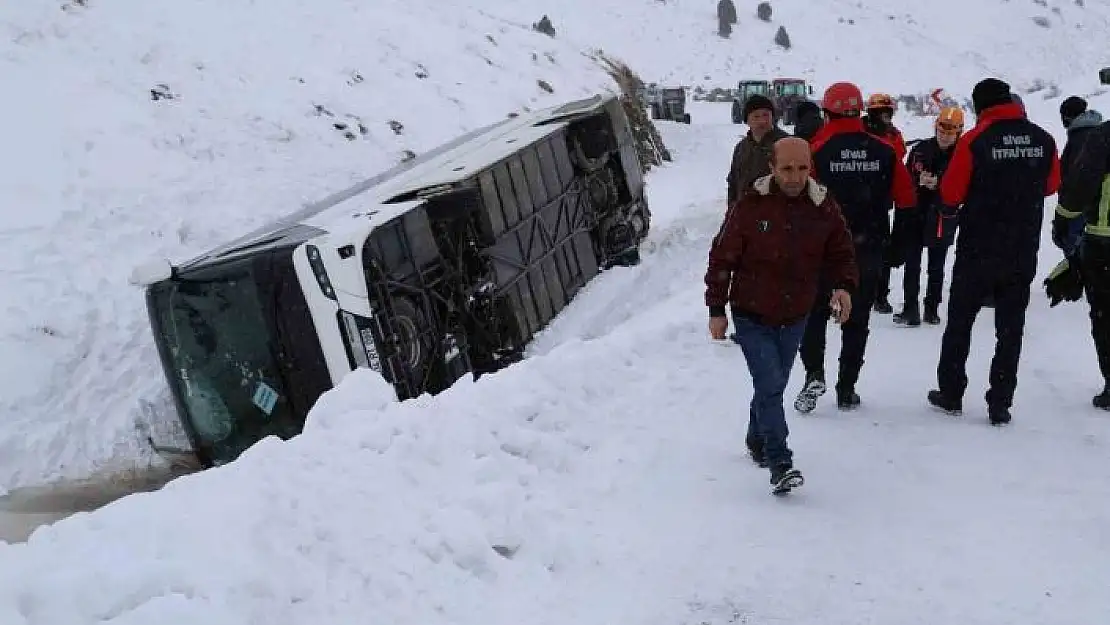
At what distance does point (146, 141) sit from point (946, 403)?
12.3m

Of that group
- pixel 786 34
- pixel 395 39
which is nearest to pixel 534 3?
pixel 786 34

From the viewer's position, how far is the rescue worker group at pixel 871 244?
465 cm

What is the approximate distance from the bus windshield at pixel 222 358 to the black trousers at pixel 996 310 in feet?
16.0

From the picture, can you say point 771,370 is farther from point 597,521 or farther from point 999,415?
point 999,415

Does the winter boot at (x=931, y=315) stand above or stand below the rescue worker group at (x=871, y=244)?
below

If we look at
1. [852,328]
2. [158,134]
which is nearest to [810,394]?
[852,328]

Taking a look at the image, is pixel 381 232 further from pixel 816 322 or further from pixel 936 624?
pixel 936 624

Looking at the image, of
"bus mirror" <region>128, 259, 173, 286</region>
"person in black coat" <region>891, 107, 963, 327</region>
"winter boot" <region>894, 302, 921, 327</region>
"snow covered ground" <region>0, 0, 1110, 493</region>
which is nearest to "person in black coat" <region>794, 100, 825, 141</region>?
"person in black coat" <region>891, 107, 963, 327</region>

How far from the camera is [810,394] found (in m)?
5.96

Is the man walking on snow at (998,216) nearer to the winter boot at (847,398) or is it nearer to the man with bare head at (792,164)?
the winter boot at (847,398)

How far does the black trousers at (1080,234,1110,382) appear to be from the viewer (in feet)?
19.1

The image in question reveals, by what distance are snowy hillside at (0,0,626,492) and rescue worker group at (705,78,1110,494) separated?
6.91 m

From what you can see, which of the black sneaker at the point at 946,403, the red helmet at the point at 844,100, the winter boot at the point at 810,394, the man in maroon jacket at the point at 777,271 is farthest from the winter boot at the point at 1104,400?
the red helmet at the point at 844,100

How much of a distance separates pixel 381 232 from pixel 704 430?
330cm
